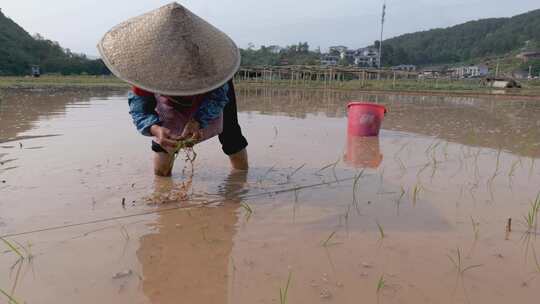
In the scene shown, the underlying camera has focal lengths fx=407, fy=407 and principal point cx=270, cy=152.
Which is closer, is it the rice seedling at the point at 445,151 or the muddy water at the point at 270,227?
the muddy water at the point at 270,227

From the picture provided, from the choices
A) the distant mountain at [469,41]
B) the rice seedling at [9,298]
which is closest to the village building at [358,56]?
the distant mountain at [469,41]

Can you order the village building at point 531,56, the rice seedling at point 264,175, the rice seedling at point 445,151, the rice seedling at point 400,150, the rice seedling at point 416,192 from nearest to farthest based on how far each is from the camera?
the rice seedling at point 416,192 → the rice seedling at point 264,175 → the rice seedling at point 445,151 → the rice seedling at point 400,150 → the village building at point 531,56

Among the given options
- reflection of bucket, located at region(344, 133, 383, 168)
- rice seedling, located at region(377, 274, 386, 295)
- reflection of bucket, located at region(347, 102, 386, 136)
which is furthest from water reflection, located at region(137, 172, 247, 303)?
reflection of bucket, located at region(347, 102, 386, 136)

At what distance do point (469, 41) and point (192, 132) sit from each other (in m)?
116

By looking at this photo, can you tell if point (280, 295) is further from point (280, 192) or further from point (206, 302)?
point (280, 192)

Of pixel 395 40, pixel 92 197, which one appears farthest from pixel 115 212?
pixel 395 40

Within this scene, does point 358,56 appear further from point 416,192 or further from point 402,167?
point 416,192

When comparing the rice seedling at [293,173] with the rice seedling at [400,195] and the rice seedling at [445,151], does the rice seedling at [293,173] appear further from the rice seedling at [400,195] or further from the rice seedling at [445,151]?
the rice seedling at [445,151]

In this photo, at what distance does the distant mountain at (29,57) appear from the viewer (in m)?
44.8

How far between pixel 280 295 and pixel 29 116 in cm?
662

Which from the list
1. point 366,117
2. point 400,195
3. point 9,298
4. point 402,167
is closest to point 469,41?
point 366,117

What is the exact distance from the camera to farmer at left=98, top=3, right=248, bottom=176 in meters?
2.22

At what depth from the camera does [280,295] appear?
1384mm

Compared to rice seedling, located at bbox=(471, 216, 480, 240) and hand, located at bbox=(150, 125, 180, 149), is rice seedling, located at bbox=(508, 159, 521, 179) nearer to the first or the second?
rice seedling, located at bbox=(471, 216, 480, 240)
